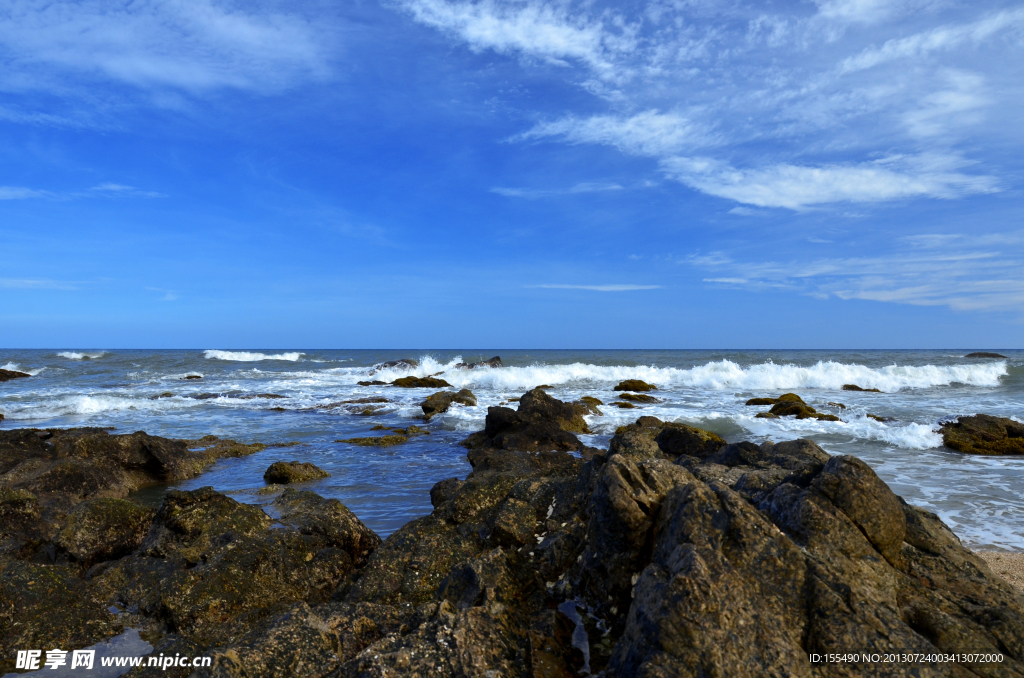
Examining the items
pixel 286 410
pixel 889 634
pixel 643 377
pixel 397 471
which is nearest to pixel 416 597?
pixel 889 634

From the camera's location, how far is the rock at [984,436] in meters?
13.3

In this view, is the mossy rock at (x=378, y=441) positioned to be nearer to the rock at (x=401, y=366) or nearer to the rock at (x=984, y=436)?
the rock at (x=984, y=436)

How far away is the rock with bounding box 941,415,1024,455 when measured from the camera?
13.3 m

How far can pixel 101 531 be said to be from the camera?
6.25 meters

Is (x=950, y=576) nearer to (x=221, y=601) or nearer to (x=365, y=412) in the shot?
(x=221, y=601)

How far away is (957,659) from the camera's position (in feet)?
10.6

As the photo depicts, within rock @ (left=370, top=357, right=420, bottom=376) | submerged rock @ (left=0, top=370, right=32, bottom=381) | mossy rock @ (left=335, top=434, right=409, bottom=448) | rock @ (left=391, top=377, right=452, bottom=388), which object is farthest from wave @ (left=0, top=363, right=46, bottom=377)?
mossy rock @ (left=335, top=434, right=409, bottom=448)

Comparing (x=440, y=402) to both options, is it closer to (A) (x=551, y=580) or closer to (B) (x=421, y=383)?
(B) (x=421, y=383)

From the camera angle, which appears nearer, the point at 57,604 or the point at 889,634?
the point at 889,634

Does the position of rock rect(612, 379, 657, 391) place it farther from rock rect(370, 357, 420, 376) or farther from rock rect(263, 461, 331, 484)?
rock rect(263, 461, 331, 484)

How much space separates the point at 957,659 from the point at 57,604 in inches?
256

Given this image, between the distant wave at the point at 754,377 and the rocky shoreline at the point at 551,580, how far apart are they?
1066 inches

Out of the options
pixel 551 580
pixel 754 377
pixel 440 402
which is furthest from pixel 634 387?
pixel 551 580

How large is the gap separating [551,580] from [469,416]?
51.7ft
